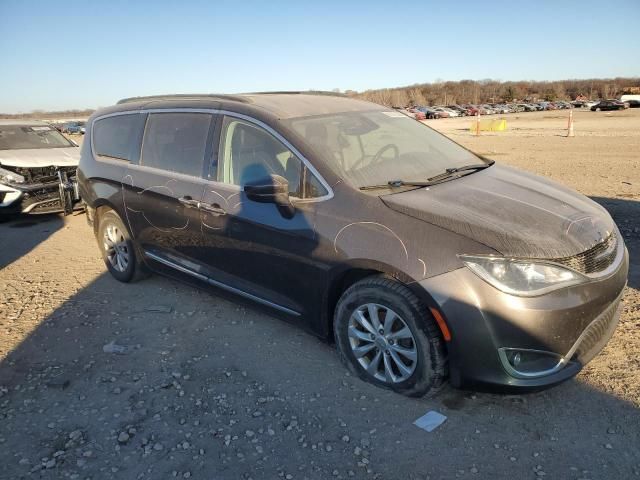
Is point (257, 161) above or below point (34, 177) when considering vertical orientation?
above

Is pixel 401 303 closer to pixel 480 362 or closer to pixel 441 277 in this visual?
pixel 441 277

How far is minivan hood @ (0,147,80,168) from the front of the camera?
8.05 m

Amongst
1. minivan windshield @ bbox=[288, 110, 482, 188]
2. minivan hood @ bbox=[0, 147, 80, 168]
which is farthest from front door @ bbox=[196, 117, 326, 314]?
minivan hood @ bbox=[0, 147, 80, 168]

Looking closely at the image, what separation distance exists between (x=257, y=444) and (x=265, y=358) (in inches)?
37.0

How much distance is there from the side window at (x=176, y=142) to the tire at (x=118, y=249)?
0.85 meters

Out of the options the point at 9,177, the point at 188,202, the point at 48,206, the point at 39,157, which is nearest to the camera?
the point at 188,202

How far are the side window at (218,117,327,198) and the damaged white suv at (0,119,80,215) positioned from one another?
486 cm

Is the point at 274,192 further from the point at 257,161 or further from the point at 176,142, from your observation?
the point at 176,142

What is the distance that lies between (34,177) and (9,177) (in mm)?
373

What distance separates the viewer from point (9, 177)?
779cm

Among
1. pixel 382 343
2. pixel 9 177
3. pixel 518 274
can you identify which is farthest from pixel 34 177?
pixel 518 274

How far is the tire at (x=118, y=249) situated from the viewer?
16.4ft

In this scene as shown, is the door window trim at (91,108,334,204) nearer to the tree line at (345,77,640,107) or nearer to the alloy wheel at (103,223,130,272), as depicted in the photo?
the alloy wheel at (103,223,130,272)

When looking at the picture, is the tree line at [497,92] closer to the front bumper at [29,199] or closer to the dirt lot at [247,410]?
the front bumper at [29,199]
